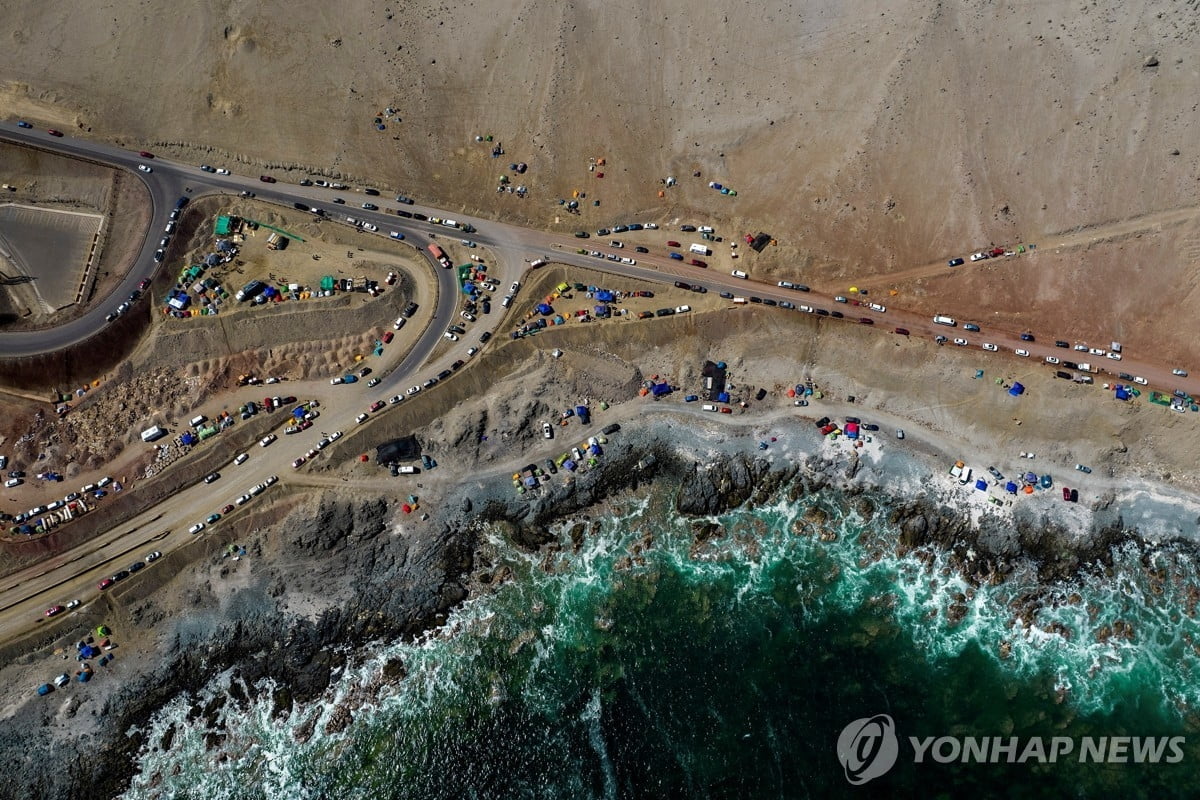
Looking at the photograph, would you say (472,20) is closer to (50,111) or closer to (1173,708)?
(50,111)

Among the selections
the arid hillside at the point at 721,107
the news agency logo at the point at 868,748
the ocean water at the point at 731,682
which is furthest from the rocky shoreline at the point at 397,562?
the arid hillside at the point at 721,107

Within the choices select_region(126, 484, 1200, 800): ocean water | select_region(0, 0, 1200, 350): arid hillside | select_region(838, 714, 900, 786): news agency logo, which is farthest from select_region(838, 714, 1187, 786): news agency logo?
select_region(0, 0, 1200, 350): arid hillside

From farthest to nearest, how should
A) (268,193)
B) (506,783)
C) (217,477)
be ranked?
1. (268,193)
2. (217,477)
3. (506,783)

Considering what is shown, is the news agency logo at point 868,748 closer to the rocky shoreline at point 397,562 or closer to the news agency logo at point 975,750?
the news agency logo at point 975,750

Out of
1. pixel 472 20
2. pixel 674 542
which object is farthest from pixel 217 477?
pixel 472 20

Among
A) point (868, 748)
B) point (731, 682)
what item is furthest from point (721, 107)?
point (868, 748)

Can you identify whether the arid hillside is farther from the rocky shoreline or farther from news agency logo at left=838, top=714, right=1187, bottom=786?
news agency logo at left=838, top=714, right=1187, bottom=786
